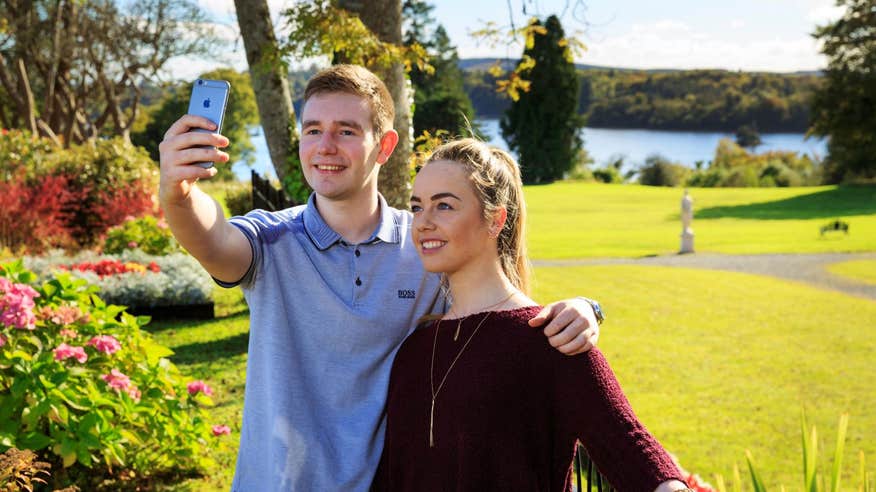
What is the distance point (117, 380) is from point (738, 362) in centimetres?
809

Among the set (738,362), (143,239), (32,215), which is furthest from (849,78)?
(32,215)

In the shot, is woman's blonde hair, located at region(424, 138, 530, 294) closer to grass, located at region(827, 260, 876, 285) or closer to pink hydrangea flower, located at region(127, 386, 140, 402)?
pink hydrangea flower, located at region(127, 386, 140, 402)

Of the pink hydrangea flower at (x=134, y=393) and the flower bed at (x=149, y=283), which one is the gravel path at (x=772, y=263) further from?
the pink hydrangea flower at (x=134, y=393)

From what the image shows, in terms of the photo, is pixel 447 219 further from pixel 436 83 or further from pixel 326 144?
pixel 436 83

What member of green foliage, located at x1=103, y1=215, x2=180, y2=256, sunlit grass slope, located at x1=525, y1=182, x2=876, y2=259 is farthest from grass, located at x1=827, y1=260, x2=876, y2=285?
green foliage, located at x1=103, y1=215, x2=180, y2=256

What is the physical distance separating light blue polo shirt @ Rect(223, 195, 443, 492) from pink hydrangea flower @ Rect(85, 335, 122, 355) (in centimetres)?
209

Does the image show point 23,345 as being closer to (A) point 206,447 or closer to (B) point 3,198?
(A) point 206,447

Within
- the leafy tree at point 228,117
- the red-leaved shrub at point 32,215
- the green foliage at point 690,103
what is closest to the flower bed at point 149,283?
the red-leaved shrub at point 32,215

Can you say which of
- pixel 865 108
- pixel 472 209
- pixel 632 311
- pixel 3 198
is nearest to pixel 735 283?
pixel 632 311

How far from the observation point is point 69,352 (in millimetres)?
3674

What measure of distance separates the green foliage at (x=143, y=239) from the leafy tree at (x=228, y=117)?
1782 cm

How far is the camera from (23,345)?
3750 mm

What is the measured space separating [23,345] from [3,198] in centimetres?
988

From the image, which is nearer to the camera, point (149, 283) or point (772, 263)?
point (149, 283)
